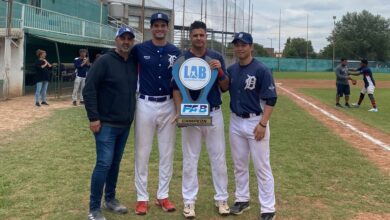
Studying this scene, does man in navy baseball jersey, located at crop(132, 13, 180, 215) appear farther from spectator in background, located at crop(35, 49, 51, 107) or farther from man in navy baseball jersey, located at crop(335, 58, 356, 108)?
man in navy baseball jersey, located at crop(335, 58, 356, 108)

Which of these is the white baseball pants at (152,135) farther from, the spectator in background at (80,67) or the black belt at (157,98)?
the spectator in background at (80,67)

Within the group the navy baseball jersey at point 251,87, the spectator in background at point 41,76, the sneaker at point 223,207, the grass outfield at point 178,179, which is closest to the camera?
the navy baseball jersey at point 251,87

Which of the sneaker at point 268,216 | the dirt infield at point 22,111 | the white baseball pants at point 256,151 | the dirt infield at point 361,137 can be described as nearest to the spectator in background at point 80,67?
the dirt infield at point 22,111

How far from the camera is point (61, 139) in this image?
9.00 m

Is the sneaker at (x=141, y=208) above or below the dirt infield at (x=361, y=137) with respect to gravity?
below

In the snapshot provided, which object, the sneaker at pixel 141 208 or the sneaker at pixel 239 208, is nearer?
the sneaker at pixel 141 208

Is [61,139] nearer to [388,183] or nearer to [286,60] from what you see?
[388,183]

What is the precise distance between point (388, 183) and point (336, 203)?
1333mm

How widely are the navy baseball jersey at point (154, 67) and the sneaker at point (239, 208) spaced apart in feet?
4.77

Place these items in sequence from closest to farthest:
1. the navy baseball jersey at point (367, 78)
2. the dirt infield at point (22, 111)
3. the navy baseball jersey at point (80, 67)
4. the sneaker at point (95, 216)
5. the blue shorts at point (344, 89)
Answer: the sneaker at point (95, 216) < the dirt infield at point (22, 111) < the navy baseball jersey at point (80, 67) < the navy baseball jersey at point (367, 78) < the blue shorts at point (344, 89)

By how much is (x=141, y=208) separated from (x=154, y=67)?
1.52 metres

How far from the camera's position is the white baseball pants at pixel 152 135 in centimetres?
479

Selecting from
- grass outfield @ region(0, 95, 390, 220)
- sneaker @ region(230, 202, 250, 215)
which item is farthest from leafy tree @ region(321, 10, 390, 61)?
sneaker @ region(230, 202, 250, 215)

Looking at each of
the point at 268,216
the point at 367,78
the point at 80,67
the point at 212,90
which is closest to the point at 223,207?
the point at 268,216
